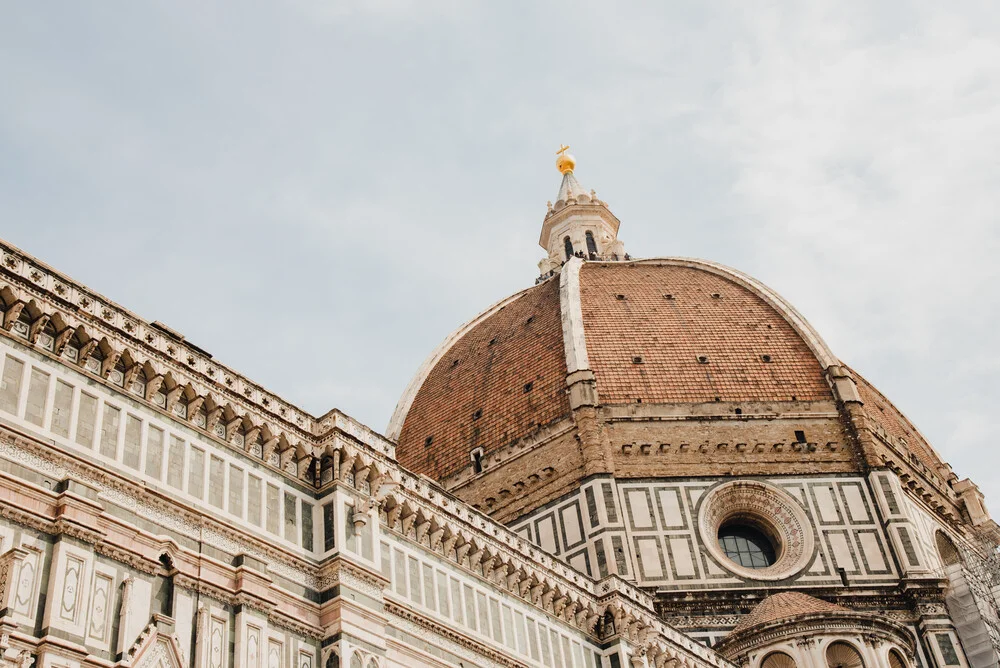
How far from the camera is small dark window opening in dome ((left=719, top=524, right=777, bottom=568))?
38844 millimetres

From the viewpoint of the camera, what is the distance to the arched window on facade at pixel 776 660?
105 ft

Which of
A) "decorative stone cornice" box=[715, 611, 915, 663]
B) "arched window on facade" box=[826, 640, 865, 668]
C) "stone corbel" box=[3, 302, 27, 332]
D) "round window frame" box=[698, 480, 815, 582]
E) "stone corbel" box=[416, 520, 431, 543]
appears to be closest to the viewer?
"stone corbel" box=[3, 302, 27, 332]

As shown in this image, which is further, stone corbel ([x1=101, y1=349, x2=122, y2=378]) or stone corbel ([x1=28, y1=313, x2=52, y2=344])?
stone corbel ([x1=101, y1=349, x2=122, y2=378])

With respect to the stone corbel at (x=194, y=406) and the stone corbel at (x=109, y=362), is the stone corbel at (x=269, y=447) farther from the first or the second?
the stone corbel at (x=109, y=362)

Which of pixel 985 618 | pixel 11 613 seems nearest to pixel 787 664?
pixel 985 618

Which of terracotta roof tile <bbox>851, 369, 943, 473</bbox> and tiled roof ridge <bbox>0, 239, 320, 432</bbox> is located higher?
terracotta roof tile <bbox>851, 369, 943, 473</bbox>

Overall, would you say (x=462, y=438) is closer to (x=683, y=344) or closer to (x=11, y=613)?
(x=683, y=344)

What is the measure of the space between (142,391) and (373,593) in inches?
201

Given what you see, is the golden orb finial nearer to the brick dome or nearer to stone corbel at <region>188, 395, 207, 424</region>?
the brick dome

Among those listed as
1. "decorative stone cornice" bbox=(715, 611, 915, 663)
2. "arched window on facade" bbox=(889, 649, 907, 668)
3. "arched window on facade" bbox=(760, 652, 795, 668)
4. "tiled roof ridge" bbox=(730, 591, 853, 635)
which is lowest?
"arched window on facade" bbox=(889, 649, 907, 668)

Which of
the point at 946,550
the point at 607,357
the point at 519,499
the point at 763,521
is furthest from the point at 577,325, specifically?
the point at 946,550

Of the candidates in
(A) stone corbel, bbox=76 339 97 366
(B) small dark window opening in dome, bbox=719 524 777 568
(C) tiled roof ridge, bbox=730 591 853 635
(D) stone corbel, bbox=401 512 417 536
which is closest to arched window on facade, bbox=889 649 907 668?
(C) tiled roof ridge, bbox=730 591 853 635

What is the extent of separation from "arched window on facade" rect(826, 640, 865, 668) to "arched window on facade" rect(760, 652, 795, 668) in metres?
1.17

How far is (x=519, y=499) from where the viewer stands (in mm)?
40969
